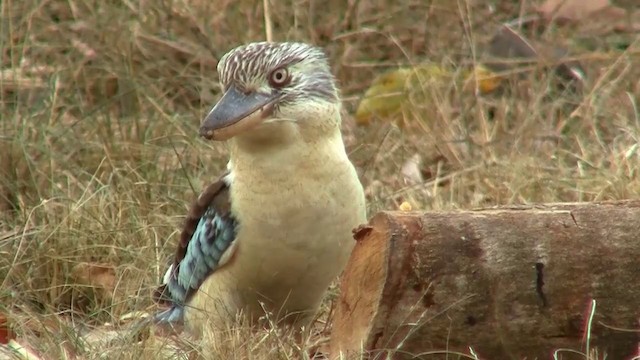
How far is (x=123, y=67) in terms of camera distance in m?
6.20

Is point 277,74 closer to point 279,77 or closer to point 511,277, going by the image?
point 279,77

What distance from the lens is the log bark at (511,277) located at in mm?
3244

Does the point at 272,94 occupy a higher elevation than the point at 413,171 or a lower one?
higher

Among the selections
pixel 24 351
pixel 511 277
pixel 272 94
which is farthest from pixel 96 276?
pixel 511 277

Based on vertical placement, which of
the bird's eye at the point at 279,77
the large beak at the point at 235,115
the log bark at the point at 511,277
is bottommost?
the log bark at the point at 511,277

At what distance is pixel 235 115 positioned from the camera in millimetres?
3615

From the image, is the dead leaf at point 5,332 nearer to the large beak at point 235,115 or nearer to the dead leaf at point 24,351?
the dead leaf at point 24,351

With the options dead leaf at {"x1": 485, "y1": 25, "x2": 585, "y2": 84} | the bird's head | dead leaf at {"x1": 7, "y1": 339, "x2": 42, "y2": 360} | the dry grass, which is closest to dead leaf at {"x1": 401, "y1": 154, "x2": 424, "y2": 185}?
the dry grass

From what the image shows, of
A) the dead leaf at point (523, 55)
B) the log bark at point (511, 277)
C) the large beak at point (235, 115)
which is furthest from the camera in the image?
the dead leaf at point (523, 55)

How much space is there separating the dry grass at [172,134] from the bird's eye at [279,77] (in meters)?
0.71

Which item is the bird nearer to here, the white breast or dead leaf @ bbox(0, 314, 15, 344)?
the white breast

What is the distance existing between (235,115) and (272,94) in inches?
6.4

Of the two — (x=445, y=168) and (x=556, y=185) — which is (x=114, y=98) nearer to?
(x=445, y=168)

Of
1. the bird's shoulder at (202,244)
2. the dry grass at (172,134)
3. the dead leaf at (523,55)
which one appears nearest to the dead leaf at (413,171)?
the dry grass at (172,134)
